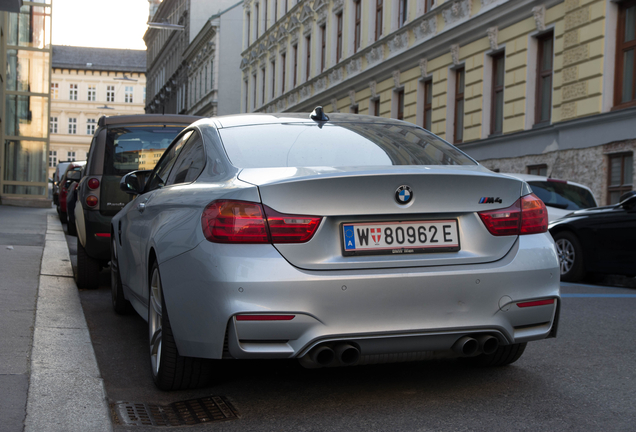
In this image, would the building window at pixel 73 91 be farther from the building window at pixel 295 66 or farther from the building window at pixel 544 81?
the building window at pixel 544 81

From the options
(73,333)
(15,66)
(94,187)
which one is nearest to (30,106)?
(15,66)

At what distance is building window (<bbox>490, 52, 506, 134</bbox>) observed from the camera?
20.7 m

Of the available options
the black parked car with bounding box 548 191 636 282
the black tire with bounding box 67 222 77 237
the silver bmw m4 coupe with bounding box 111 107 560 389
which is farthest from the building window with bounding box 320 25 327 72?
the silver bmw m4 coupe with bounding box 111 107 560 389

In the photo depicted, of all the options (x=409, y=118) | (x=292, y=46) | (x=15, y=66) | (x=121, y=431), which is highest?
(x=292, y=46)

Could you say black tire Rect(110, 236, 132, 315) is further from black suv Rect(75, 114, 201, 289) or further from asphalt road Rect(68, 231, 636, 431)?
black suv Rect(75, 114, 201, 289)

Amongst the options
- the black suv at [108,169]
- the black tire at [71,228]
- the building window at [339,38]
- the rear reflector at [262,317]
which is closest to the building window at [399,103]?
the building window at [339,38]

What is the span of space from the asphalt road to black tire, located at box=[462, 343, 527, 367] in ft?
0.16

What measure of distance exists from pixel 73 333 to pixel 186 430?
83.3 inches

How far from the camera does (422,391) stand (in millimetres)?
4105

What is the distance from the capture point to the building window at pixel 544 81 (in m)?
18.5

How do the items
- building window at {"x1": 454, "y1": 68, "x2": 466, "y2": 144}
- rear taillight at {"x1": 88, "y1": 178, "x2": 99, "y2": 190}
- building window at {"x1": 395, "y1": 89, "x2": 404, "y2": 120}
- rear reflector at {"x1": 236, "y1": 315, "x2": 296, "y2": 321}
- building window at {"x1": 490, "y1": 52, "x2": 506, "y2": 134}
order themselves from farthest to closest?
building window at {"x1": 395, "y1": 89, "x2": 404, "y2": 120}, building window at {"x1": 454, "y1": 68, "x2": 466, "y2": 144}, building window at {"x1": 490, "y1": 52, "x2": 506, "y2": 134}, rear taillight at {"x1": 88, "y1": 178, "x2": 99, "y2": 190}, rear reflector at {"x1": 236, "y1": 315, "x2": 296, "y2": 321}

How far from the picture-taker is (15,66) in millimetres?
31375

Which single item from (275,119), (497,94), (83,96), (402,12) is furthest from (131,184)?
(83,96)

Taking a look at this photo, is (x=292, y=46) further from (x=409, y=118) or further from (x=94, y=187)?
(x=94, y=187)
